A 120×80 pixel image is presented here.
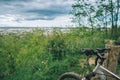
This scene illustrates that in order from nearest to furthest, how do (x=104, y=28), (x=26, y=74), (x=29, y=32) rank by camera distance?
(x=26, y=74)
(x=29, y=32)
(x=104, y=28)

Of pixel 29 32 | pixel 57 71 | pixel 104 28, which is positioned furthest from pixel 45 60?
pixel 104 28

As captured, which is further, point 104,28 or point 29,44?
point 104,28

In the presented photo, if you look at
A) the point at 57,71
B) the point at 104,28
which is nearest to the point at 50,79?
the point at 57,71

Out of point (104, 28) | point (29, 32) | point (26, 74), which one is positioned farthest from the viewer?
point (104, 28)

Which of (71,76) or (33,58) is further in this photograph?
(33,58)

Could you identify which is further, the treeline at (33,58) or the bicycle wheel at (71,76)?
the treeline at (33,58)

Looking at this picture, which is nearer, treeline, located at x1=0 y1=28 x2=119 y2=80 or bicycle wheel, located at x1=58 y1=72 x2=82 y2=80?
bicycle wheel, located at x1=58 y1=72 x2=82 y2=80

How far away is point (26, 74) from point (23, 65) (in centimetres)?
28

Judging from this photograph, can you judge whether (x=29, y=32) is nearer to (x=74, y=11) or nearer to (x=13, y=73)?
(x=13, y=73)

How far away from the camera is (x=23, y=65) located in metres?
8.55

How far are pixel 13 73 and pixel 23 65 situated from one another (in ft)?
1.17

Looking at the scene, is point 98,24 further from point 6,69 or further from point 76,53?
point 6,69

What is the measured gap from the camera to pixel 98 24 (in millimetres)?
18047

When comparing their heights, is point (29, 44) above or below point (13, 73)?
above
